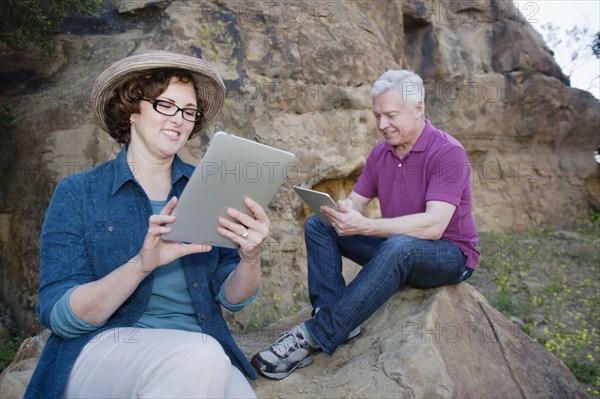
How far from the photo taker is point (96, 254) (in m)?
1.94

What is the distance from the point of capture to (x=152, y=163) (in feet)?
7.12

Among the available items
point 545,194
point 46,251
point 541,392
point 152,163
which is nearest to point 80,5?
point 152,163

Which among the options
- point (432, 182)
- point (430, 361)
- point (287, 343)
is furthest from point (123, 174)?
point (432, 182)

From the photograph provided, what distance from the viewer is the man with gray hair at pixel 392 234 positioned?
9.41 ft

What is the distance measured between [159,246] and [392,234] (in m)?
1.62

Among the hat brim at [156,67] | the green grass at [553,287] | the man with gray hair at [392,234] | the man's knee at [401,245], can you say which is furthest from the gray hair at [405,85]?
the green grass at [553,287]

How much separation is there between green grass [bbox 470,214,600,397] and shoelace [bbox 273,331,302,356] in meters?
2.23

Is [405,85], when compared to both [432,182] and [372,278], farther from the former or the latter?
[372,278]

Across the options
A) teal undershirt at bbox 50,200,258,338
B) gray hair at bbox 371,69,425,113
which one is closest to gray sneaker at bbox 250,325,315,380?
teal undershirt at bbox 50,200,258,338

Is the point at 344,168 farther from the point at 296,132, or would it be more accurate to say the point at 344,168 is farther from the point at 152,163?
the point at 152,163

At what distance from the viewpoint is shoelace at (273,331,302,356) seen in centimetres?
284

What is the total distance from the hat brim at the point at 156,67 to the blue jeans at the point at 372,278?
3.95 ft

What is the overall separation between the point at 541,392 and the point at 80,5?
15.3 feet

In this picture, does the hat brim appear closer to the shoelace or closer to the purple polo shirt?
the shoelace
